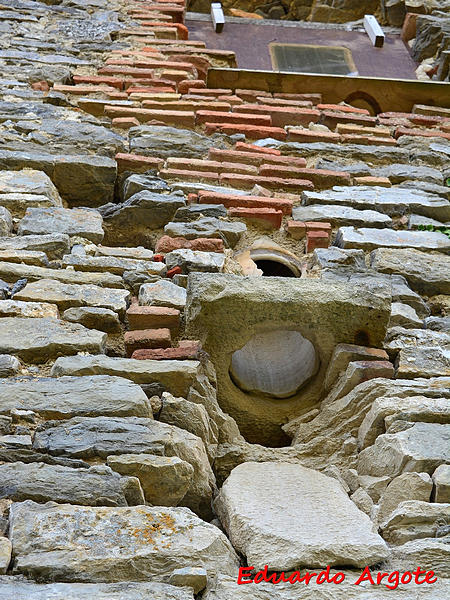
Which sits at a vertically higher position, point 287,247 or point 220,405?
point 287,247

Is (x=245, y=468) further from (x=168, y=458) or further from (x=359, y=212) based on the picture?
(x=359, y=212)

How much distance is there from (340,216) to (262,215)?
1.05 ft

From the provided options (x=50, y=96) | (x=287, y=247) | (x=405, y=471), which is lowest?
(x=405, y=471)

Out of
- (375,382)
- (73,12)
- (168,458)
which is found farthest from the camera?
(73,12)

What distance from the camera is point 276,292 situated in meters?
2.32

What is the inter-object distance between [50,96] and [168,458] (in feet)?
8.88

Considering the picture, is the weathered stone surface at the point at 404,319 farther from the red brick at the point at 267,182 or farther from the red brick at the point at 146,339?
the red brick at the point at 267,182

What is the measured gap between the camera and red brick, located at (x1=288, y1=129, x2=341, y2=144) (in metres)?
3.79

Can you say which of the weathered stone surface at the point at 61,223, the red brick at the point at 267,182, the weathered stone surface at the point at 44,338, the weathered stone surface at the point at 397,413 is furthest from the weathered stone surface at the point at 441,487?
the red brick at the point at 267,182

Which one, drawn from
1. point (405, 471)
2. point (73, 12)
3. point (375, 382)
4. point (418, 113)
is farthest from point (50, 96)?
point (405, 471)

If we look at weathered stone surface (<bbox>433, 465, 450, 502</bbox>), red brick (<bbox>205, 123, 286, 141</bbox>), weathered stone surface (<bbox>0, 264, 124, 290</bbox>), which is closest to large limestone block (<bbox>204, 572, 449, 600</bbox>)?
weathered stone surface (<bbox>433, 465, 450, 502</bbox>)

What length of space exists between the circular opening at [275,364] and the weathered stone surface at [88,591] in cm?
116

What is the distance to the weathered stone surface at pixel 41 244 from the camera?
2.62 meters

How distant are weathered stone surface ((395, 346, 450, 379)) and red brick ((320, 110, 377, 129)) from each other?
6.60ft
